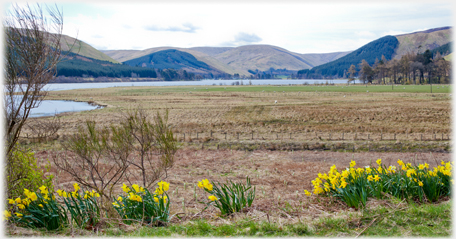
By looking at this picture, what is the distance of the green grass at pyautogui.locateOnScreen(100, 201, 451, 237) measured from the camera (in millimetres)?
5227

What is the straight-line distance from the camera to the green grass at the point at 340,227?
5.23 meters

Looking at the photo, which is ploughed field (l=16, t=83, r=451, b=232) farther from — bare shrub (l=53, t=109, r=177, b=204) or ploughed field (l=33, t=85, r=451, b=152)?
bare shrub (l=53, t=109, r=177, b=204)

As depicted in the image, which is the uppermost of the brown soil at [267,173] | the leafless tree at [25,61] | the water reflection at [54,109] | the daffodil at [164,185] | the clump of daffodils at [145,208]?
the leafless tree at [25,61]

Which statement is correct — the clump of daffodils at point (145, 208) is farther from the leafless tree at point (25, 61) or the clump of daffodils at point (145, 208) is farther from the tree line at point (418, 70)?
the tree line at point (418, 70)

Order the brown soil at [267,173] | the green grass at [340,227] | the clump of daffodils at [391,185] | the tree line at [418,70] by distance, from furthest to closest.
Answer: the tree line at [418,70] < the brown soil at [267,173] < the clump of daffodils at [391,185] < the green grass at [340,227]

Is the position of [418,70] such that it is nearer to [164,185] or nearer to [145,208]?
[164,185]

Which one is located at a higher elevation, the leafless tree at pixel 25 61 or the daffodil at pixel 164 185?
the leafless tree at pixel 25 61

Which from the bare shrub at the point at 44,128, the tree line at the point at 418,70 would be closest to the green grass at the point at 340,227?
the bare shrub at the point at 44,128

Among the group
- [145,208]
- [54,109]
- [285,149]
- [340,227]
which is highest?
[54,109]

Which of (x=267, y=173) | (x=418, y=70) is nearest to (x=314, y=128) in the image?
(x=267, y=173)

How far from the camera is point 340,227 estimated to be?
5410 mm

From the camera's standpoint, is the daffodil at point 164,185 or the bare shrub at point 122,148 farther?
the bare shrub at point 122,148

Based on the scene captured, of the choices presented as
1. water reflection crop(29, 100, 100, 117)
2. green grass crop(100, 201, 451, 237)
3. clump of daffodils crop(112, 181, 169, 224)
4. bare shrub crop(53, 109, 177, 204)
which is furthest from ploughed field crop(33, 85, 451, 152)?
green grass crop(100, 201, 451, 237)

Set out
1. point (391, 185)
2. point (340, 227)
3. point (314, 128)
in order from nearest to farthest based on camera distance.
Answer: point (340, 227) < point (391, 185) < point (314, 128)
